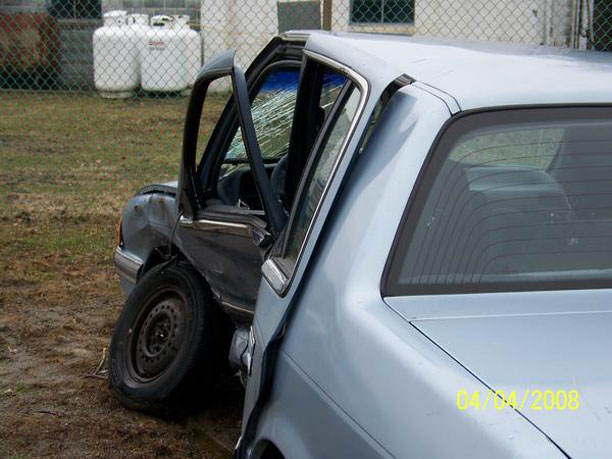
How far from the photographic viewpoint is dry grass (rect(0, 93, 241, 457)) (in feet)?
13.9

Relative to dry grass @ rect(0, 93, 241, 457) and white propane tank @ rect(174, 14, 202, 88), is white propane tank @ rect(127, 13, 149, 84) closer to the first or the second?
white propane tank @ rect(174, 14, 202, 88)

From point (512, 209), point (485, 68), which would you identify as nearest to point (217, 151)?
point (485, 68)

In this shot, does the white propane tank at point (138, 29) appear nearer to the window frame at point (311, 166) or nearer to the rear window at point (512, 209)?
the window frame at point (311, 166)

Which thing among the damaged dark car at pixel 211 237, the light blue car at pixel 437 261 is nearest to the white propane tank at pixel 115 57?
the damaged dark car at pixel 211 237

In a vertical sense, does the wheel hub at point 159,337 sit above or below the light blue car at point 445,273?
below

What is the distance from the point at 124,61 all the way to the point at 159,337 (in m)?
12.5

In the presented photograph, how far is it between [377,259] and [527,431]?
705mm

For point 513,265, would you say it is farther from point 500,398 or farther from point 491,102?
point 500,398

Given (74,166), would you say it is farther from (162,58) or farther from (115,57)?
(115,57)

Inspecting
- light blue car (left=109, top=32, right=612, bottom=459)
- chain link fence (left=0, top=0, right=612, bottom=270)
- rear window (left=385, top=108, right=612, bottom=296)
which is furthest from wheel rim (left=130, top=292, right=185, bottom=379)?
chain link fence (left=0, top=0, right=612, bottom=270)

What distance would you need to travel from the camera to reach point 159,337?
14.8 ft

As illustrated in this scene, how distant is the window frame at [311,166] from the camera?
2.64 metres

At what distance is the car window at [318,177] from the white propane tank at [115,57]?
13.8 m
